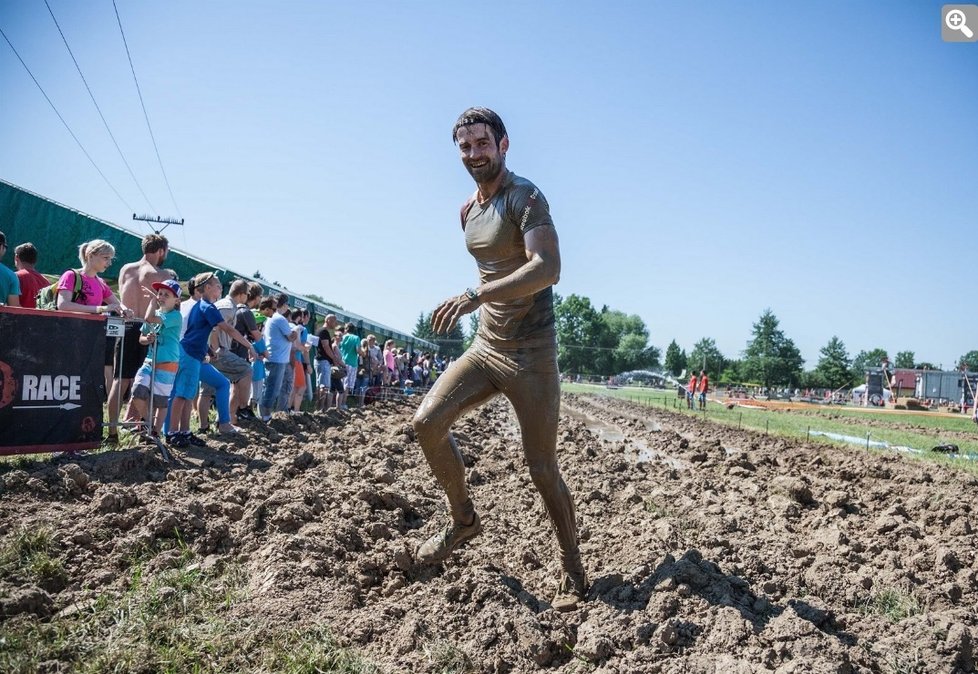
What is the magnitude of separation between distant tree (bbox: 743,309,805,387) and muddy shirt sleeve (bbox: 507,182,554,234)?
110m

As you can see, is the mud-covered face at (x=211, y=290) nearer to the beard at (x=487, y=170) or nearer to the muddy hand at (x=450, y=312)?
the beard at (x=487, y=170)

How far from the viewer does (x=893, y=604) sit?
381 cm

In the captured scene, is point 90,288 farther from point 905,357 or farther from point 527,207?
point 905,357

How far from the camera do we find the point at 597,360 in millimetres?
130375

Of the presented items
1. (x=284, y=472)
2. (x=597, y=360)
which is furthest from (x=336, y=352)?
(x=597, y=360)

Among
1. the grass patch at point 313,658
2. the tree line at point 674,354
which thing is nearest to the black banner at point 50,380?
the grass patch at point 313,658

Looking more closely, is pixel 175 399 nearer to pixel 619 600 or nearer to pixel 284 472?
pixel 284 472

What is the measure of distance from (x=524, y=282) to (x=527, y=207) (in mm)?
415

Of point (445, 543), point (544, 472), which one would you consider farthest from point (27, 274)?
point (544, 472)

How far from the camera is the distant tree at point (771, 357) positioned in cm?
10894

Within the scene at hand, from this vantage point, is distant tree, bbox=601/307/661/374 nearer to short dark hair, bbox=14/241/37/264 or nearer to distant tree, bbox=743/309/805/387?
distant tree, bbox=743/309/805/387

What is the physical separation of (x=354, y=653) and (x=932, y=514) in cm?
514

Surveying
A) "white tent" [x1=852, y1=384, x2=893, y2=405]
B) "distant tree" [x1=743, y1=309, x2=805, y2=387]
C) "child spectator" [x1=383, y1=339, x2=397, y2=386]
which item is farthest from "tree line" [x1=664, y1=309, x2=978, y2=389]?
"child spectator" [x1=383, y1=339, x2=397, y2=386]

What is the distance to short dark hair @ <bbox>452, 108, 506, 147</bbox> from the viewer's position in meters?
3.79
